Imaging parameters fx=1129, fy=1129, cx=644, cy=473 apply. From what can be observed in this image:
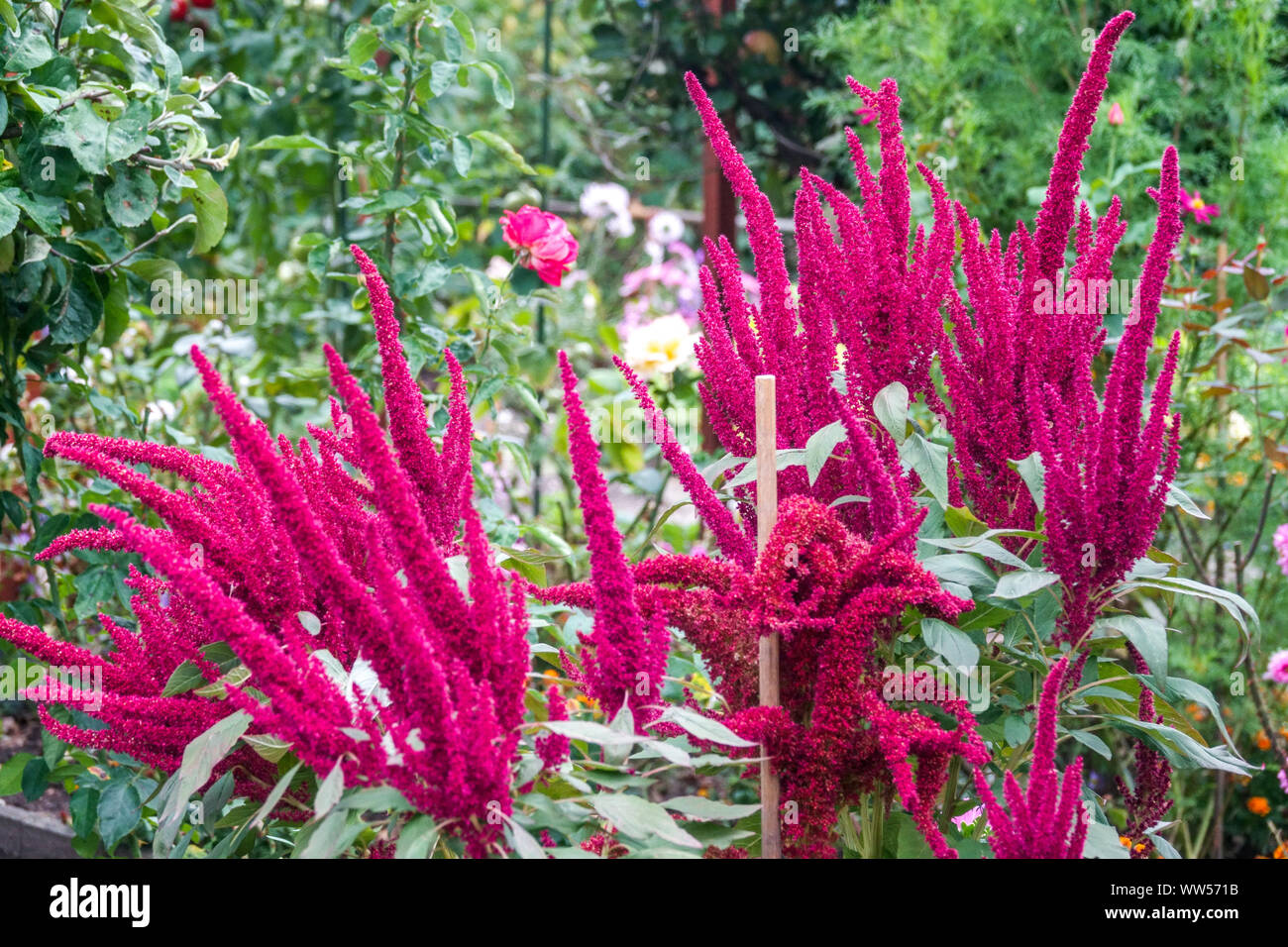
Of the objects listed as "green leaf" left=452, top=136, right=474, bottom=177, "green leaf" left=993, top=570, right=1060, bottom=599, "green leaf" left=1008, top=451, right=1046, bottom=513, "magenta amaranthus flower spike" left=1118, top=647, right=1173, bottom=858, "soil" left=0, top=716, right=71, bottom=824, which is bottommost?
"soil" left=0, top=716, right=71, bottom=824

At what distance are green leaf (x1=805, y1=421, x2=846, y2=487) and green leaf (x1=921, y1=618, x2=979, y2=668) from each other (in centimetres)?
15

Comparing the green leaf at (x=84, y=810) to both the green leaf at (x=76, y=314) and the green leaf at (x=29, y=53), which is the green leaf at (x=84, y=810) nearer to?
the green leaf at (x=76, y=314)

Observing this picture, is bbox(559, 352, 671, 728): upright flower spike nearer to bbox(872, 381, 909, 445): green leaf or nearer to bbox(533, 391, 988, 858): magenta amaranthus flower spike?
bbox(533, 391, 988, 858): magenta amaranthus flower spike

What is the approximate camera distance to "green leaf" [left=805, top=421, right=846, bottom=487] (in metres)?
0.91

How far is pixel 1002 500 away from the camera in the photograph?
1.05 meters

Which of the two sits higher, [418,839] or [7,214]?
[7,214]

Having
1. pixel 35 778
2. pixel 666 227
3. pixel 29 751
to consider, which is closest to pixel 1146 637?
pixel 35 778

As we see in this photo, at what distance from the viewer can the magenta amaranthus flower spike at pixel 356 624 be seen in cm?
73

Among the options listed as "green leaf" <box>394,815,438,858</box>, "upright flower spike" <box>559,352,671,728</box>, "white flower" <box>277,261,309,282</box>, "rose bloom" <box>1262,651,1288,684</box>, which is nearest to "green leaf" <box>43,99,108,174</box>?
"upright flower spike" <box>559,352,671,728</box>

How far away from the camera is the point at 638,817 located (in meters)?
0.76

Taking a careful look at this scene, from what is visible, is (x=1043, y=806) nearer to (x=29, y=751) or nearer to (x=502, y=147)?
(x=502, y=147)

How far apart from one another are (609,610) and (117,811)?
868 mm

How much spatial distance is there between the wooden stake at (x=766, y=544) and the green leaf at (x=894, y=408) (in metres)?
0.10

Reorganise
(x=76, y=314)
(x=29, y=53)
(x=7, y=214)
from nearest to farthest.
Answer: (x=7, y=214) → (x=29, y=53) → (x=76, y=314)
